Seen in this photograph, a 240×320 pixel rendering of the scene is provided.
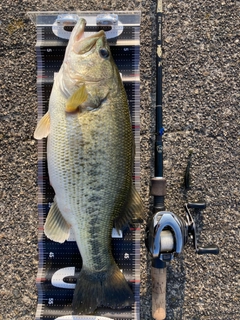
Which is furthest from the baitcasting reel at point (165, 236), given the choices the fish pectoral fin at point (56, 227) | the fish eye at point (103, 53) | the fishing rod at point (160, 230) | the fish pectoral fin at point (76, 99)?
the fish eye at point (103, 53)

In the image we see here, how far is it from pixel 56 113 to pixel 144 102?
2.10 ft

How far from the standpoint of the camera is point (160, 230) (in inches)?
65.6

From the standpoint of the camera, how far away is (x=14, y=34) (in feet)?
6.38

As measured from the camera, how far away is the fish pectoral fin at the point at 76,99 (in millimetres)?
1481

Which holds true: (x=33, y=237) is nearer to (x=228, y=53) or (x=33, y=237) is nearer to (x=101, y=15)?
(x=101, y=15)

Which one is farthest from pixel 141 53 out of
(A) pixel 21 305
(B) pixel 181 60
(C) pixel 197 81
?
(A) pixel 21 305

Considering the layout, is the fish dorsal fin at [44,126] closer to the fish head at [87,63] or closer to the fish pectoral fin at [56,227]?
the fish head at [87,63]

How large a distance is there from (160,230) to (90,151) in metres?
0.59

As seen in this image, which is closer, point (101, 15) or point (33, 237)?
point (101, 15)

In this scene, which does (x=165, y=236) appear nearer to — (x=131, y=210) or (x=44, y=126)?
(x=131, y=210)

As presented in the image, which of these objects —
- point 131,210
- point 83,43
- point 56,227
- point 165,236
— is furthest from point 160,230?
point 83,43

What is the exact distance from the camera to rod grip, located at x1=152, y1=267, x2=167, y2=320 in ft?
5.89

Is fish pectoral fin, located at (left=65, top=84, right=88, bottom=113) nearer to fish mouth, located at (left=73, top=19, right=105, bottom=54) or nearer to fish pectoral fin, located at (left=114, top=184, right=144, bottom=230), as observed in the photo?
fish mouth, located at (left=73, top=19, right=105, bottom=54)

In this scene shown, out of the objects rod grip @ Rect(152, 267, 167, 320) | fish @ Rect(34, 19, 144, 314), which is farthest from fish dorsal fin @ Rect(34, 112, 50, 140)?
rod grip @ Rect(152, 267, 167, 320)
